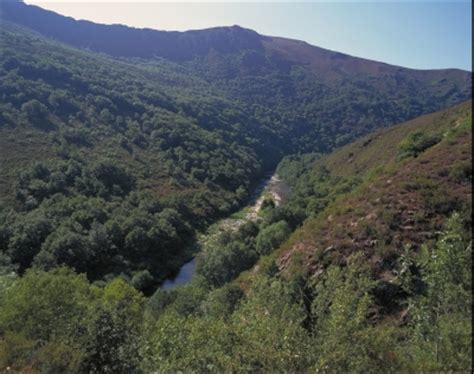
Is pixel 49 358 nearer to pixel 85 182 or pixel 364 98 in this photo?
pixel 85 182

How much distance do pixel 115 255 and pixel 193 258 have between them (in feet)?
33.1

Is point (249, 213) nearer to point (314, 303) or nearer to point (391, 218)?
point (391, 218)

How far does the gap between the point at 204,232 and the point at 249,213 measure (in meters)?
11.2

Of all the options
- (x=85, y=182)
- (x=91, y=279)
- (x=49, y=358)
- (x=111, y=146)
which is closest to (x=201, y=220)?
(x=85, y=182)

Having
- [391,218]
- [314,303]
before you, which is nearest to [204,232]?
[391,218]

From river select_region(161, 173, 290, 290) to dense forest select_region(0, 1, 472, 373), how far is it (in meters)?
1.74

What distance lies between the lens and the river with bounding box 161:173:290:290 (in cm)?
4744

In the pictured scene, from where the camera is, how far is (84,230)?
4922cm

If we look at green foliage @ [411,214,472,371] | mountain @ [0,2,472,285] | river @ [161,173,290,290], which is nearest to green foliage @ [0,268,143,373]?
green foliage @ [411,214,472,371]

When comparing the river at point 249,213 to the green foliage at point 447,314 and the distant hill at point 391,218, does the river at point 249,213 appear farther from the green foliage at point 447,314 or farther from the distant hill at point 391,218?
the green foliage at point 447,314

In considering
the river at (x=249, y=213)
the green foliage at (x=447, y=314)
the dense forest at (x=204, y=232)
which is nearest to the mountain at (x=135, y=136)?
the dense forest at (x=204, y=232)

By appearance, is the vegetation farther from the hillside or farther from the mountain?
the mountain

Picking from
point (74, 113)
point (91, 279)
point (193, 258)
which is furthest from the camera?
point (74, 113)

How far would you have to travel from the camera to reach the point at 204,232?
204 ft
